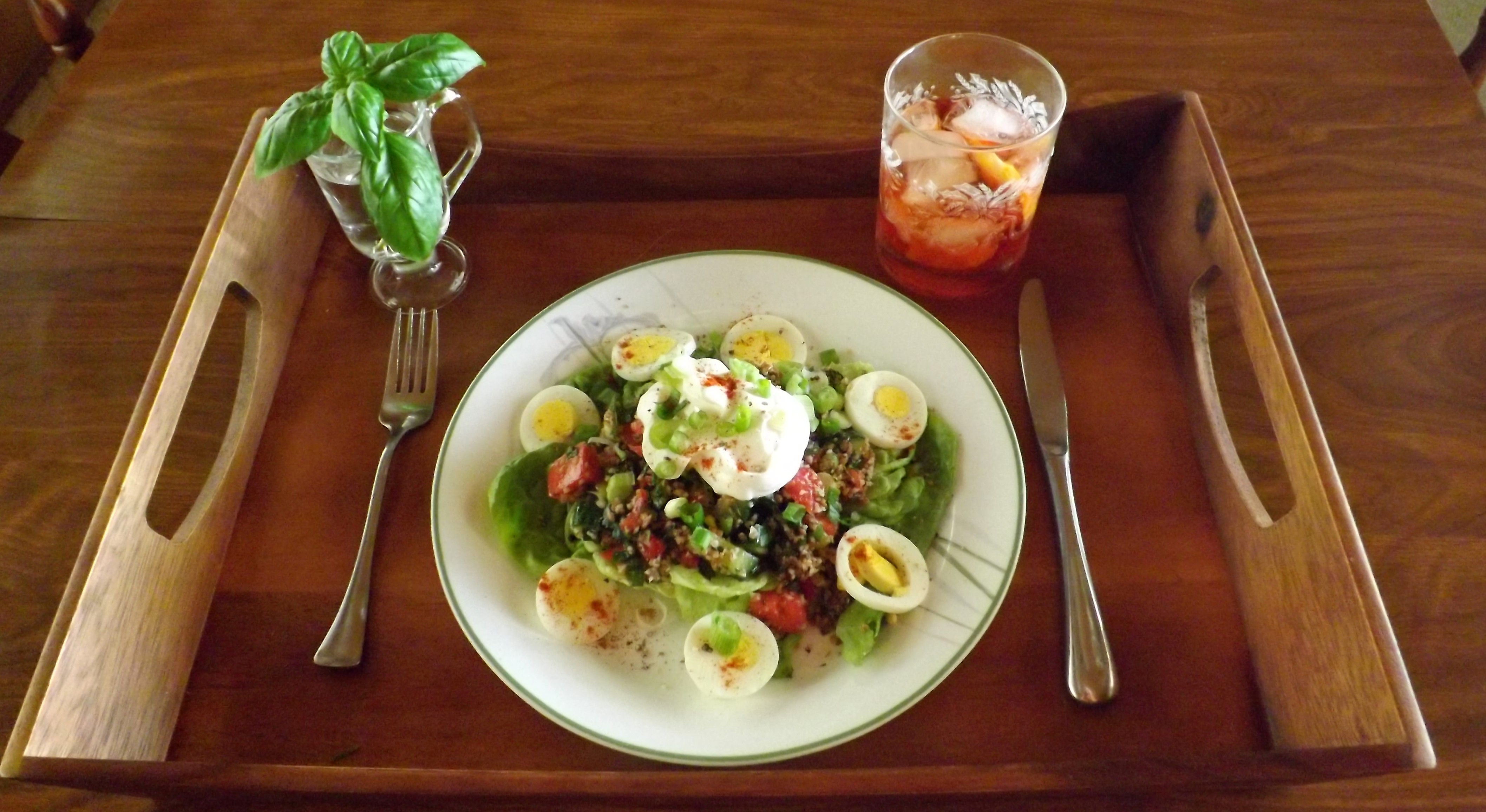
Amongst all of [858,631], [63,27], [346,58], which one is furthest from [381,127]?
[63,27]

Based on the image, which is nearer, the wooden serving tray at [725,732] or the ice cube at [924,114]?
the wooden serving tray at [725,732]

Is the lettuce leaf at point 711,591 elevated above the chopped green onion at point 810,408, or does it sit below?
below

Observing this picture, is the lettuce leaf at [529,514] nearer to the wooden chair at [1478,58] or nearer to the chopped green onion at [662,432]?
the chopped green onion at [662,432]

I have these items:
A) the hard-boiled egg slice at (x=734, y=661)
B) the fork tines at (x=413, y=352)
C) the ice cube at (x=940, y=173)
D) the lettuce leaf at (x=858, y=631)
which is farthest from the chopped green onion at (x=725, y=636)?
the ice cube at (x=940, y=173)

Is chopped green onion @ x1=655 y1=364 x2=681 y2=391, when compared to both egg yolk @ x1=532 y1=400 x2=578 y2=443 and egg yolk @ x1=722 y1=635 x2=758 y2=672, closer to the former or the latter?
egg yolk @ x1=532 y1=400 x2=578 y2=443

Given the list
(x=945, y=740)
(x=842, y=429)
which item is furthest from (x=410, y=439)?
(x=945, y=740)

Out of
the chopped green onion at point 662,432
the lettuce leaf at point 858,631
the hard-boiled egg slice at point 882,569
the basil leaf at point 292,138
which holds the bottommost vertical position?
the lettuce leaf at point 858,631
